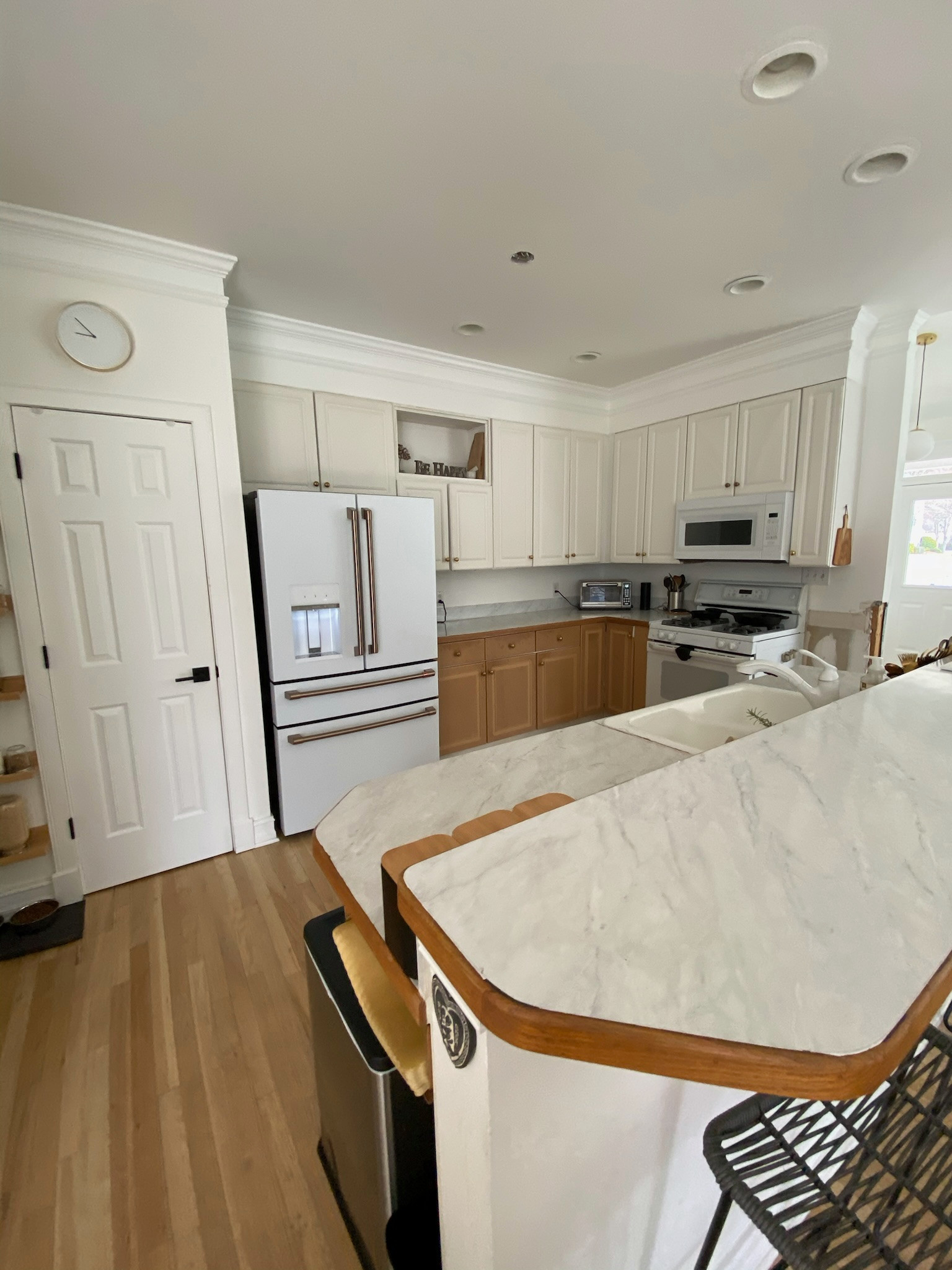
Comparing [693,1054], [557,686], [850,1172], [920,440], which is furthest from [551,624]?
[693,1054]

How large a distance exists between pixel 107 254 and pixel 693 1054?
2.88 metres

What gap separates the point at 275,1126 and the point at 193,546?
6.77 ft

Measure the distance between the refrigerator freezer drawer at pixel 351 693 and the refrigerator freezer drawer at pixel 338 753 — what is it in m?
0.04

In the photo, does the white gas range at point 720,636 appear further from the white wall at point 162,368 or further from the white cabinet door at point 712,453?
the white wall at point 162,368

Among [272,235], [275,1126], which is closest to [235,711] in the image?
[275,1126]

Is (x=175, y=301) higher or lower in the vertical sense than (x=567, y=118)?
lower

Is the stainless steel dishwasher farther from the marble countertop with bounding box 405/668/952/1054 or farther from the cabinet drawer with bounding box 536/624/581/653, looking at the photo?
the cabinet drawer with bounding box 536/624/581/653

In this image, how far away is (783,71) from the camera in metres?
1.35

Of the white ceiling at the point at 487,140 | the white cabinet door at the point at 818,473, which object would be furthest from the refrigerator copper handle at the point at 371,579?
the white cabinet door at the point at 818,473

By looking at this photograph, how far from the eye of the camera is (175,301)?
212cm

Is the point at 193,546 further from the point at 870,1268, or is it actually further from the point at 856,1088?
the point at 870,1268

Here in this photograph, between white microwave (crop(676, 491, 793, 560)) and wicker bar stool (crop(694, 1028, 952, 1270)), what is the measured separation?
9.25 feet

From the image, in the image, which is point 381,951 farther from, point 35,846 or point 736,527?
point 736,527

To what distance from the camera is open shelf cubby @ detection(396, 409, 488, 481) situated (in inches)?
139
